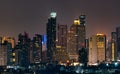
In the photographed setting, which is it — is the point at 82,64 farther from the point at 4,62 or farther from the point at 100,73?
the point at 100,73

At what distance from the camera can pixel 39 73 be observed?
7925 centimetres

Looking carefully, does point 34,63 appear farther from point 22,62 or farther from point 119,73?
point 119,73

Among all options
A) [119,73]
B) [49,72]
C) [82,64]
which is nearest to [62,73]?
[49,72]

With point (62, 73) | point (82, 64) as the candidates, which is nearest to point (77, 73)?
point (62, 73)

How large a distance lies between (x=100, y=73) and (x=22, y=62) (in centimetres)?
3193

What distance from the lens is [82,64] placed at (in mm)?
103688

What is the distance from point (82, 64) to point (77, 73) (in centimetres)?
2469

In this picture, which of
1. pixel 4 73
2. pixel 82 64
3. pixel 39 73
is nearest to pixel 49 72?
pixel 39 73

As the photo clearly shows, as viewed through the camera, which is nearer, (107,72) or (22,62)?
(107,72)

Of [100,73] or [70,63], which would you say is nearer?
[100,73]

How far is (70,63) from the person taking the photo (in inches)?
4220

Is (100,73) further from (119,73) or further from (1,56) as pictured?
(1,56)

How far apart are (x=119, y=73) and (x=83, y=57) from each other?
104 ft

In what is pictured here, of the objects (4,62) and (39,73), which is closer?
(39,73)
